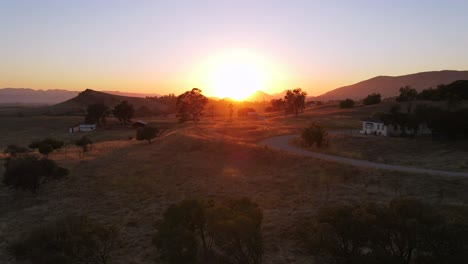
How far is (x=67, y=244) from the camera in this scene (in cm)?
1700

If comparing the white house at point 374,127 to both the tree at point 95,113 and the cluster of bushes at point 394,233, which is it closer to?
the cluster of bushes at point 394,233

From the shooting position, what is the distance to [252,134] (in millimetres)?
67250

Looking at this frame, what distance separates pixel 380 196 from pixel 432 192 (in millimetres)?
3757

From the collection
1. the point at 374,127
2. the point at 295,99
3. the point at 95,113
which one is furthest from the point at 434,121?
the point at 95,113

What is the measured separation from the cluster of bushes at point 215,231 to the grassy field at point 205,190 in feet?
8.54

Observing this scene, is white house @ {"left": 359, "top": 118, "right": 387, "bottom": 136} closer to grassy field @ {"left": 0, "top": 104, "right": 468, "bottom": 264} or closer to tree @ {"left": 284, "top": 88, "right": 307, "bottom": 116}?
grassy field @ {"left": 0, "top": 104, "right": 468, "bottom": 264}

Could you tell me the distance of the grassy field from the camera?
23078mm

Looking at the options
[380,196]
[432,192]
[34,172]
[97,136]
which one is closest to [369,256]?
[380,196]

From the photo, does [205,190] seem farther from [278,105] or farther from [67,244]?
[278,105]

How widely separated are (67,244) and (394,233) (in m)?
14.3

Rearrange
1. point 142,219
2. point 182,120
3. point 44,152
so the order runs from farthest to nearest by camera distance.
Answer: point 182,120
point 44,152
point 142,219

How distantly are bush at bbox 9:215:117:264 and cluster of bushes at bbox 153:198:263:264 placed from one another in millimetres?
3255

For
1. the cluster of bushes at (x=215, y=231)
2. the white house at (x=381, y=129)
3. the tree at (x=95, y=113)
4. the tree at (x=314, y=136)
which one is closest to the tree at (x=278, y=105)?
the tree at (x=95, y=113)

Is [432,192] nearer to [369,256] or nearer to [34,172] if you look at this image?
[369,256]
